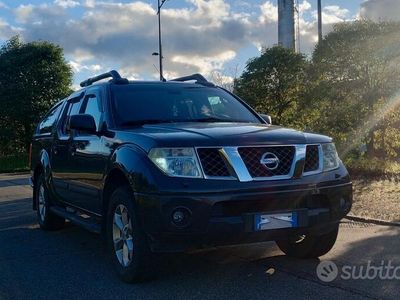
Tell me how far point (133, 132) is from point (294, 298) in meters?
2.02

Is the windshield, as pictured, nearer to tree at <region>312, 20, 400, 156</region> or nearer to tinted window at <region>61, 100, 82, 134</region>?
tinted window at <region>61, 100, 82, 134</region>

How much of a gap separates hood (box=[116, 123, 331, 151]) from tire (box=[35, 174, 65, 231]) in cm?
295

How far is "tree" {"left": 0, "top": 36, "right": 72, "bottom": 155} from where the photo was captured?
2916cm

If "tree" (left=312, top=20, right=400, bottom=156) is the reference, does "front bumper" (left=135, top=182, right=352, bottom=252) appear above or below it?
below

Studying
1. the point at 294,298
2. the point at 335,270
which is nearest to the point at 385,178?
the point at 335,270

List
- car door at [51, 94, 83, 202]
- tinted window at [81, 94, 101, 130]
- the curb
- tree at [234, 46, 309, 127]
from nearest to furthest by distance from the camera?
tinted window at [81, 94, 101, 130] < car door at [51, 94, 83, 202] < the curb < tree at [234, 46, 309, 127]

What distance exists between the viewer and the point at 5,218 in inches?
368

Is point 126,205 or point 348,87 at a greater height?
point 348,87

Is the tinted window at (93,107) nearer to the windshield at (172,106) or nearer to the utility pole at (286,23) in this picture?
the windshield at (172,106)

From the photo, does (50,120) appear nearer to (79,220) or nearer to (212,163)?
(79,220)

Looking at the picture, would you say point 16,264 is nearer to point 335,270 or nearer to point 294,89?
point 335,270

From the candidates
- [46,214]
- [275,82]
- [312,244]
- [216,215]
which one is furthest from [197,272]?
[275,82]

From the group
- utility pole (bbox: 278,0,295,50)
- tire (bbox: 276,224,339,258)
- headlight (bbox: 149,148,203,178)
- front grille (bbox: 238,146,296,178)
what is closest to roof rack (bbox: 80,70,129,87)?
headlight (bbox: 149,148,203,178)

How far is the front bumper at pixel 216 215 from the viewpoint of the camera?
176 inches
